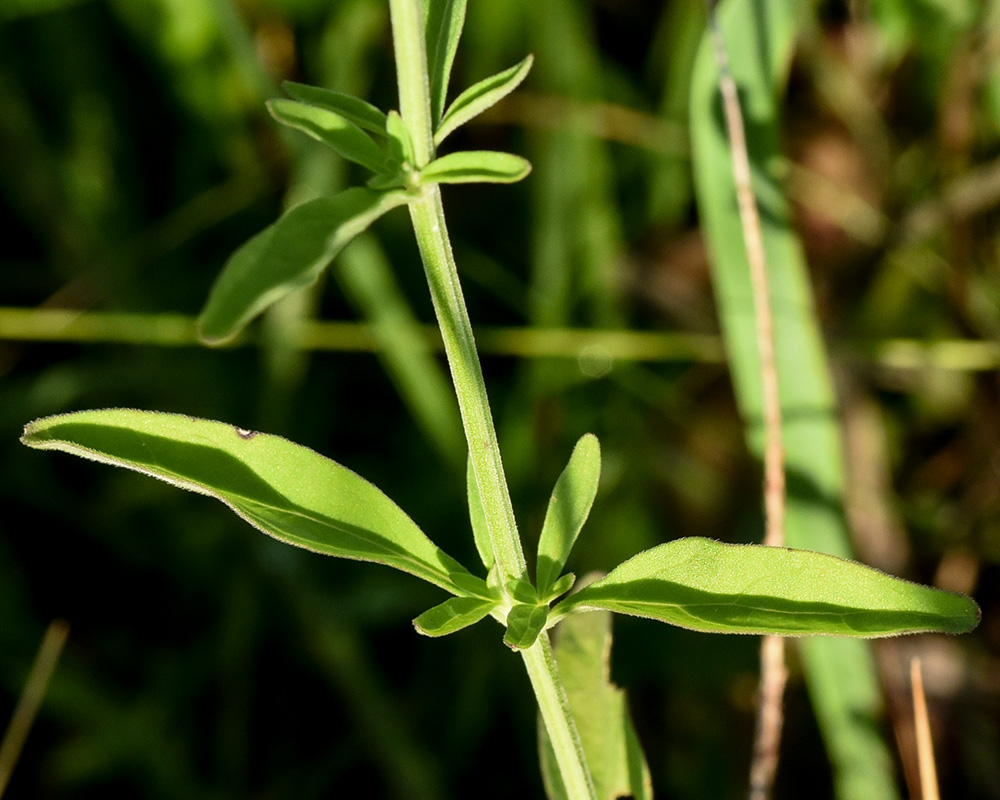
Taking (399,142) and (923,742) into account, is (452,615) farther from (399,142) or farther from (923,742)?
(923,742)

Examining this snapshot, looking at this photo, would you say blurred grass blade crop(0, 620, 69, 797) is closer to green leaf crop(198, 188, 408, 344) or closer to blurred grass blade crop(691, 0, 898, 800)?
green leaf crop(198, 188, 408, 344)

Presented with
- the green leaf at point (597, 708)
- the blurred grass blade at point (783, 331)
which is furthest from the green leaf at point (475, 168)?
the blurred grass blade at point (783, 331)

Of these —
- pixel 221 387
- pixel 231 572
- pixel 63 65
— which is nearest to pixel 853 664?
pixel 231 572

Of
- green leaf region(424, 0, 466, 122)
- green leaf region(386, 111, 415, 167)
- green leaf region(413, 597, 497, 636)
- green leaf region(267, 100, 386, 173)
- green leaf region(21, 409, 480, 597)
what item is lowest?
green leaf region(413, 597, 497, 636)

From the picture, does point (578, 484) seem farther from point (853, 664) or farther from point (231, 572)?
point (231, 572)

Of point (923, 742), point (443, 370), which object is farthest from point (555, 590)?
point (443, 370)

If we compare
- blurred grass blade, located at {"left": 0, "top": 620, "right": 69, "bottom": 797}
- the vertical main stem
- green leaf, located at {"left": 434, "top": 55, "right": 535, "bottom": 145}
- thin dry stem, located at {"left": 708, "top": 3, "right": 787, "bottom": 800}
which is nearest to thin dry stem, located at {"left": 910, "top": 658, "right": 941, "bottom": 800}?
thin dry stem, located at {"left": 708, "top": 3, "right": 787, "bottom": 800}
